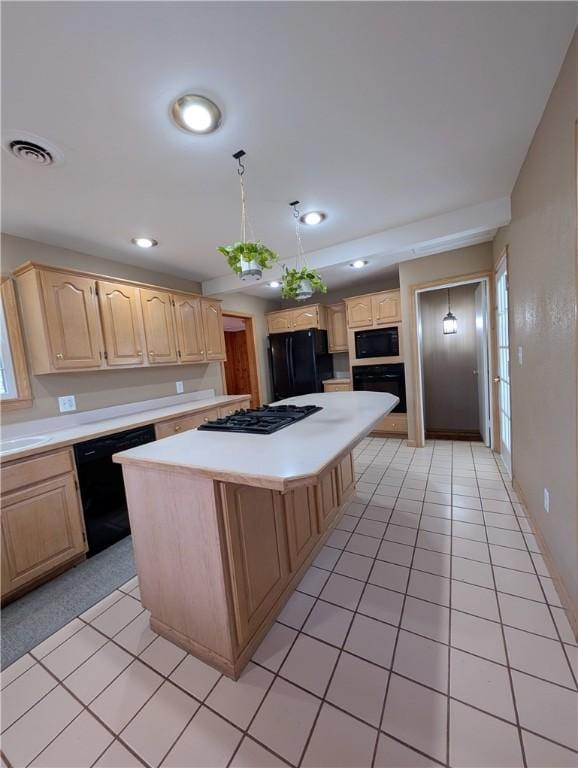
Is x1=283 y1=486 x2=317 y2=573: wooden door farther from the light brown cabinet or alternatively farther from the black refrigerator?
the black refrigerator

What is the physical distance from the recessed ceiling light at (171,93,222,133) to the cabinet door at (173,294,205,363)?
6.48 feet

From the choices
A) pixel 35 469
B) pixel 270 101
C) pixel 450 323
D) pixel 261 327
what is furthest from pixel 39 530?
pixel 450 323

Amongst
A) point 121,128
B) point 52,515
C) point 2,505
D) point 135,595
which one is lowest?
point 135,595

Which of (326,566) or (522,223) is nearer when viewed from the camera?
(326,566)

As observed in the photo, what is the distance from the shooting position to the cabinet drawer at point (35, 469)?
5.69ft

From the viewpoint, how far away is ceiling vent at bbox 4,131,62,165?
1.43 m

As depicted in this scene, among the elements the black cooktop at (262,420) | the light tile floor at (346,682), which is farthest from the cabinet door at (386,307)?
the light tile floor at (346,682)

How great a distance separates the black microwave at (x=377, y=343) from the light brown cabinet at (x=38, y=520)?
361 cm

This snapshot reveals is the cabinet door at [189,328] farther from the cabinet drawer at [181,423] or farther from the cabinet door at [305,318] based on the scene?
the cabinet door at [305,318]

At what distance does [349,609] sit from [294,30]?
8.09ft

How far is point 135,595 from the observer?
5.88ft

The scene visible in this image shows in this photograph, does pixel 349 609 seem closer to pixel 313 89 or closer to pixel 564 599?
pixel 564 599

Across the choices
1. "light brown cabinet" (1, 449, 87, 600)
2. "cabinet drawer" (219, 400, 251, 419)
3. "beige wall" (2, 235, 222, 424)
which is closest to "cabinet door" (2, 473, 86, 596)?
"light brown cabinet" (1, 449, 87, 600)

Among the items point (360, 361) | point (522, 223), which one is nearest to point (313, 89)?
point (522, 223)
